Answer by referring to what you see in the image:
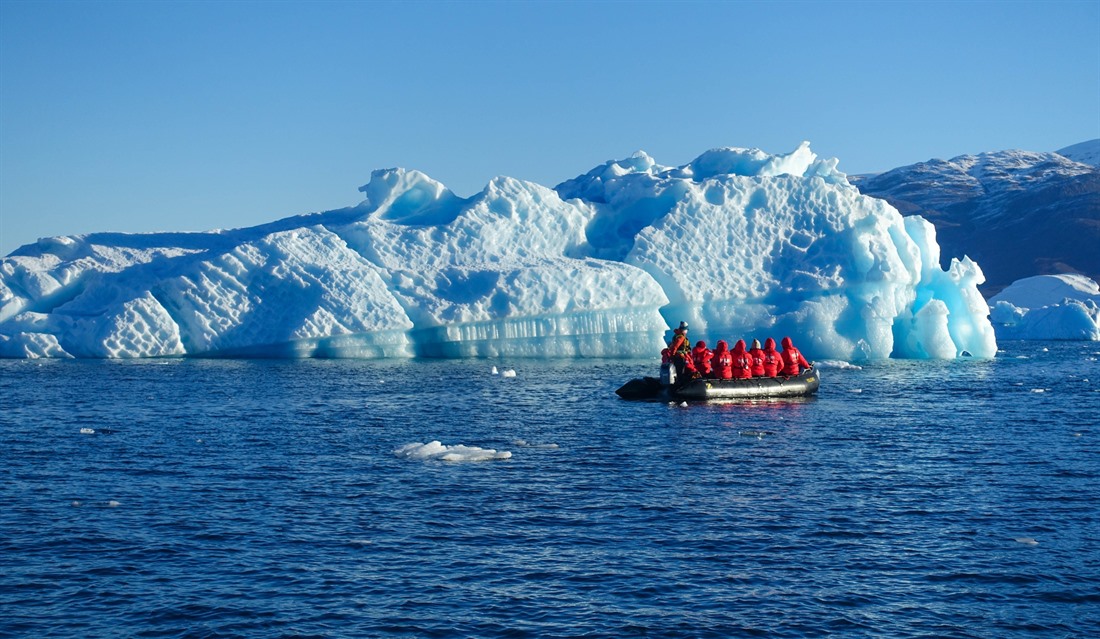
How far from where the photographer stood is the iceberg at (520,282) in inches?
1606

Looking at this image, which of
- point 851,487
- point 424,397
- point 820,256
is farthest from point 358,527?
point 820,256

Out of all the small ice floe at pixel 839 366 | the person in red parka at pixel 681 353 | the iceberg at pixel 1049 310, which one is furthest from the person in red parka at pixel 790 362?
the iceberg at pixel 1049 310

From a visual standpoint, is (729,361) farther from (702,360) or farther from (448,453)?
(448,453)

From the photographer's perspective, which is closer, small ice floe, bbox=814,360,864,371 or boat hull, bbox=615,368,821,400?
boat hull, bbox=615,368,821,400

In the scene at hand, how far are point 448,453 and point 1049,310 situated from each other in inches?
2536

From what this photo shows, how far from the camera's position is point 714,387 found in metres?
30.0

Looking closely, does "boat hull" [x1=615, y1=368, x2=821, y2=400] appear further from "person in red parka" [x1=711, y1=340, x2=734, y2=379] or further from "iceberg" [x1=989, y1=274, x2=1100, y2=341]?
"iceberg" [x1=989, y1=274, x2=1100, y2=341]

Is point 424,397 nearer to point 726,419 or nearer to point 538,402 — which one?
point 538,402

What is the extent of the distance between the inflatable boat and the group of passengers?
400 mm

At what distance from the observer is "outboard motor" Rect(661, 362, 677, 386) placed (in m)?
29.9

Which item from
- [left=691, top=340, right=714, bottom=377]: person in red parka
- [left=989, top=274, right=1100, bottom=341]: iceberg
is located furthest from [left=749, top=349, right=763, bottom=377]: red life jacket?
[left=989, top=274, right=1100, bottom=341]: iceberg

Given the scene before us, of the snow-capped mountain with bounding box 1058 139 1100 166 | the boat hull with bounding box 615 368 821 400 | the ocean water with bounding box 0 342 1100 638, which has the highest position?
the snow-capped mountain with bounding box 1058 139 1100 166

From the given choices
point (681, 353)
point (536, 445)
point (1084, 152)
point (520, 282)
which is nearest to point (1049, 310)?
point (520, 282)

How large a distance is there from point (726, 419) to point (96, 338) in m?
24.8
